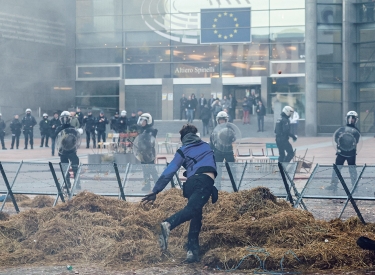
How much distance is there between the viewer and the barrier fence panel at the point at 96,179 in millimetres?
8531

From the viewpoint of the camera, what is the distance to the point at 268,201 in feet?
22.0

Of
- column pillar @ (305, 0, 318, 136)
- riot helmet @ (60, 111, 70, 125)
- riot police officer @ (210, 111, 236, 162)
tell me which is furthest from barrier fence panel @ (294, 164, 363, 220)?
column pillar @ (305, 0, 318, 136)

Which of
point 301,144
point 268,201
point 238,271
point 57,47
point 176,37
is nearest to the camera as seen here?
point 238,271

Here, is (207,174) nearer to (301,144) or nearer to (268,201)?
(268,201)

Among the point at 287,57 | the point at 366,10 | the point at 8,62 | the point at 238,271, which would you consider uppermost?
the point at 366,10

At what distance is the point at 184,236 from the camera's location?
6438 mm

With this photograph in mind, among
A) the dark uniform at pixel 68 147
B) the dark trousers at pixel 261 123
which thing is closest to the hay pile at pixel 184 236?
the dark uniform at pixel 68 147

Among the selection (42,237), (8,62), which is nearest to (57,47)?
(8,62)

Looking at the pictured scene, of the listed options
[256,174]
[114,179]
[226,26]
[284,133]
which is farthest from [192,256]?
[226,26]

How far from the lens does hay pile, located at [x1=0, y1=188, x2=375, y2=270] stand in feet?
18.9

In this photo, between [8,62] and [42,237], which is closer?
[42,237]

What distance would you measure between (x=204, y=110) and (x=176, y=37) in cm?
698

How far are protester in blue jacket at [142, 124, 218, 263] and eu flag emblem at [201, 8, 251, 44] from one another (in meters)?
23.9

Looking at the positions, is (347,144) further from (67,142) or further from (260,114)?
(260,114)
